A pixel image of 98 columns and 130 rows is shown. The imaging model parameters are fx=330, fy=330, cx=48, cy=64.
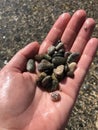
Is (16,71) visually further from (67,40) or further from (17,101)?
(67,40)

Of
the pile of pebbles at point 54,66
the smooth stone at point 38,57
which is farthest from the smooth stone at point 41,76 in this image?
the smooth stone at point 38,57

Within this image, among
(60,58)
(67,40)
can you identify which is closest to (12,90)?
(60,58)

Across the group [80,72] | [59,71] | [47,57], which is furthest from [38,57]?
[80,72]

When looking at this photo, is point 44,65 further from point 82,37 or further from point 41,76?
point 82,37

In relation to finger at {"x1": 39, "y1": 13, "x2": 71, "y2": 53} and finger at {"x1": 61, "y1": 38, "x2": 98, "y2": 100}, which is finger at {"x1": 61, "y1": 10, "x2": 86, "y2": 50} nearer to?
finger at {"x1": 39, "y1": 13, "x2": 71, "y2": 53}

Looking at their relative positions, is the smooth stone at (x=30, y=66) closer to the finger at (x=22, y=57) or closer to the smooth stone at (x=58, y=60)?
the finger at (x=22, y=57)

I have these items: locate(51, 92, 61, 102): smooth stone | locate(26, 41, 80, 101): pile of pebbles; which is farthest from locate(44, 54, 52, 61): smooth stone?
locate(51, 92, 61, 102): smooth stone

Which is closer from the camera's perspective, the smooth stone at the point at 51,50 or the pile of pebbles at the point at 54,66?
the pile of pebbles at the point at 54,66

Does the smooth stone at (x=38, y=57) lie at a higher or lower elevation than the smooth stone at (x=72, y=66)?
higher
